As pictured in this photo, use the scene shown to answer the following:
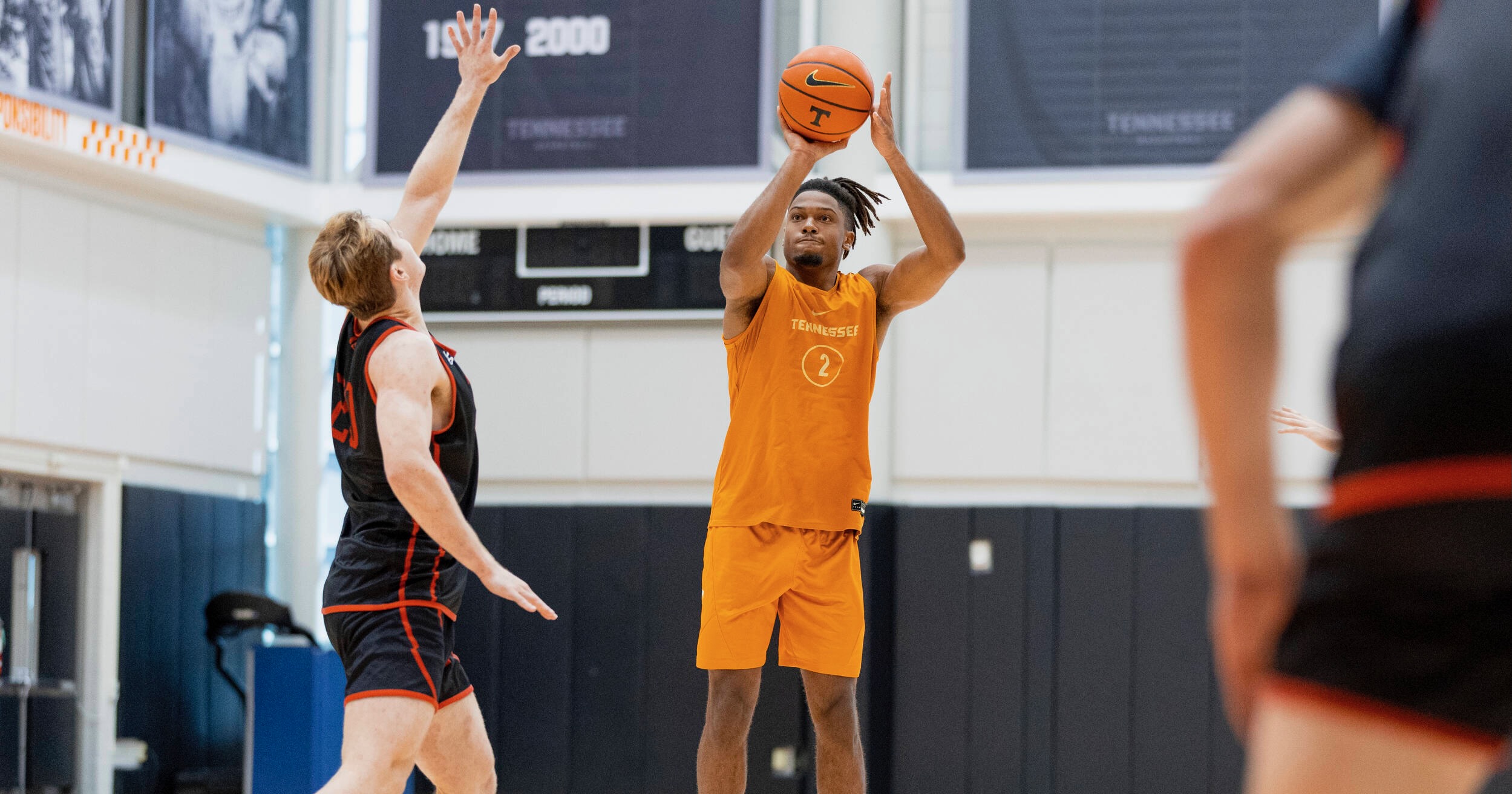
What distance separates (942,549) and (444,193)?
190 inches

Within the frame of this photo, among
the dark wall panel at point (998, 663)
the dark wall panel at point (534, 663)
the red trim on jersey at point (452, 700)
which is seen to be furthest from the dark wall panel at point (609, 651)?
the red trim on jersey at point (452, 700)

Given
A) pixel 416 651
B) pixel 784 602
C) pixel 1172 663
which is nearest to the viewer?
pixel 416 651

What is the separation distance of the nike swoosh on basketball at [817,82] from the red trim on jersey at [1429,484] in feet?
11.5

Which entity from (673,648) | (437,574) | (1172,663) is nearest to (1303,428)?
(437,574)

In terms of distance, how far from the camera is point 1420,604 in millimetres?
1291

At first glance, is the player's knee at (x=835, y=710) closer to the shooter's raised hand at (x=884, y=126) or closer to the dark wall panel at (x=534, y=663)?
the shooter's raised hand at (x=884, y=126)

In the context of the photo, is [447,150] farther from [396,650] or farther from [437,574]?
[396,650]

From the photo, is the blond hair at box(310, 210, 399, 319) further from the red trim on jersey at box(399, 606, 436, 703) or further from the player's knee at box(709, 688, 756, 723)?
the player's knee at box(709, 688, 756, 723)

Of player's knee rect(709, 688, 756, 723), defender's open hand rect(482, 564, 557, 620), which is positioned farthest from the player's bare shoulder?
player's knee rect(709, 688, 756, 723)

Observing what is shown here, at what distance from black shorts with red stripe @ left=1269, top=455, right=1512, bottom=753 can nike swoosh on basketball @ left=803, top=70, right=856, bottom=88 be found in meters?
3.50

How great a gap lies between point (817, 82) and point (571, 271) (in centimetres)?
451

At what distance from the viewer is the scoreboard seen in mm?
8883

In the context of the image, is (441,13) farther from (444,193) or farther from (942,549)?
(444,193)

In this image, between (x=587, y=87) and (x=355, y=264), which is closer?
(x=355, y=264)
